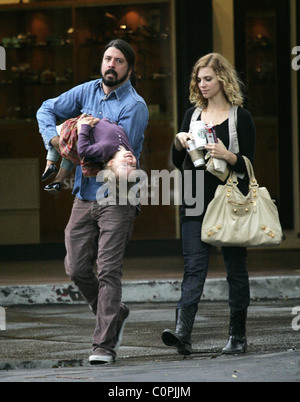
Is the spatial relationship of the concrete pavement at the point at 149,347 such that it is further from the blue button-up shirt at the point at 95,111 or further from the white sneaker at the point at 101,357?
the blue button-up shirt at the point at 95,111

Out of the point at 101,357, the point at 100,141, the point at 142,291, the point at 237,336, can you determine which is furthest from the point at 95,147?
the point at 142,291

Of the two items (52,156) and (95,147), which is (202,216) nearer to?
(95,147)

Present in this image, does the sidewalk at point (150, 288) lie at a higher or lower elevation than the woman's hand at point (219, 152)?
lower

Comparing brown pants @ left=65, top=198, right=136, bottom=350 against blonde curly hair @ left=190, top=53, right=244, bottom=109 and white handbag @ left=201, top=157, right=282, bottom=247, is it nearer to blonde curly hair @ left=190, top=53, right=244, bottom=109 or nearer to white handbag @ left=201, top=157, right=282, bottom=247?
white handbag @ left=201, top=157, right=282, bottom=247

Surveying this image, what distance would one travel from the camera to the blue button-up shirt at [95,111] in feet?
20.8

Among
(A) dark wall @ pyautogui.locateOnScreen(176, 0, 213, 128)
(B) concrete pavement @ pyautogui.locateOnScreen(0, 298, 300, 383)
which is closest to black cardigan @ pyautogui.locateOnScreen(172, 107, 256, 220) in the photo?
(B) concrete pavement @ pyautogui.locateOnScreen(0, 298, 300, 383)

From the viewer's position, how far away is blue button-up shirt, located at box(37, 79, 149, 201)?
6352mm

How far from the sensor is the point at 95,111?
6.46 meters

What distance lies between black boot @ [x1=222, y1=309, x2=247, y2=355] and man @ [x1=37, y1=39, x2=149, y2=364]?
702mm

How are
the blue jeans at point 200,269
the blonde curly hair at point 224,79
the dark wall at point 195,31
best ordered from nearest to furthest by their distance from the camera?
the blue jeans at point 200,269, the blonde curly hair at point 224,79, the dark wall at point 195,31

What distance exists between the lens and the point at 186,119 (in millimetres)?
6633

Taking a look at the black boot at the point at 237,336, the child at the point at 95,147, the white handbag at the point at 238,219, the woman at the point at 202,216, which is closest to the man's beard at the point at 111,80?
the child at the point at 95,147

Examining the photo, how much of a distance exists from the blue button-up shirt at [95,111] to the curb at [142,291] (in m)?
3.39

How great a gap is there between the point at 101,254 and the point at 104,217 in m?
0.23
